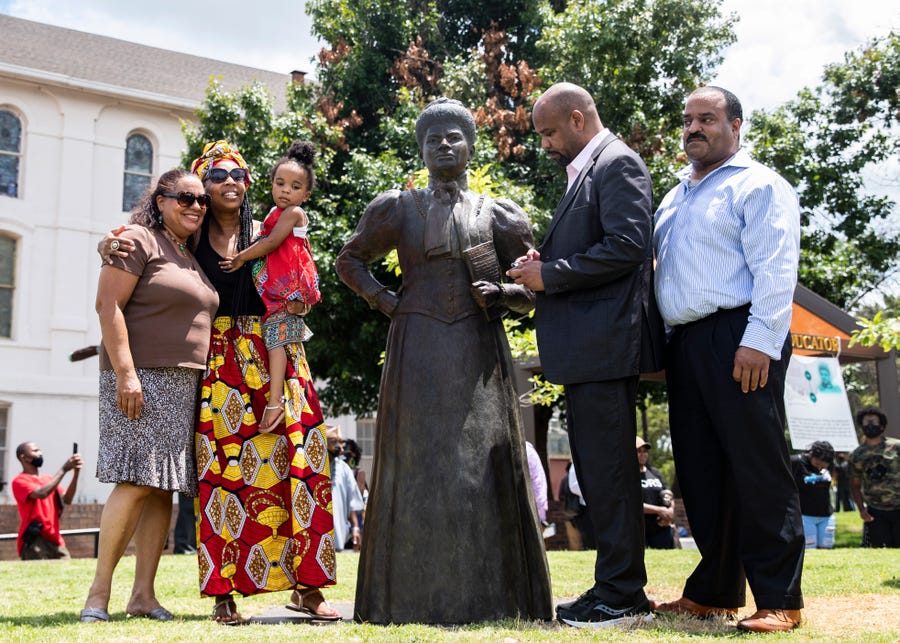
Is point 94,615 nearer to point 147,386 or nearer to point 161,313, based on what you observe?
point 147,386

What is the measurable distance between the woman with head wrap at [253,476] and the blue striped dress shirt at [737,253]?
1.94 meters

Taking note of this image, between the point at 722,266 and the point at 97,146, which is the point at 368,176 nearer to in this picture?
the point at 97,146

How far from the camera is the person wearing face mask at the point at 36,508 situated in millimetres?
11773

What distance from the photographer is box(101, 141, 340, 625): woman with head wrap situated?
16.1ft

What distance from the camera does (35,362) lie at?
24.5 metres

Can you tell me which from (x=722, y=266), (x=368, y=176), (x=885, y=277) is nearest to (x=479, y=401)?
(x=722, y=266)

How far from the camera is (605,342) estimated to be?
435cm

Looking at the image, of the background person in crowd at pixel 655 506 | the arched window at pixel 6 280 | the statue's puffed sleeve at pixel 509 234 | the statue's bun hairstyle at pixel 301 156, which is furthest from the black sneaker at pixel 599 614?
the arched window at pixel 6 280

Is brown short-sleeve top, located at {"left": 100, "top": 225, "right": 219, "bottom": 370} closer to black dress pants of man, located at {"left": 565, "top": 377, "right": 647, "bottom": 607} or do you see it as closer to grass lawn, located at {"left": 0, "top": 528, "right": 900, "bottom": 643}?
grass lawn, located at {"left": 0, "top": 528, "right": 900, "bottom": 643}

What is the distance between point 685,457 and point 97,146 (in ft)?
79.3

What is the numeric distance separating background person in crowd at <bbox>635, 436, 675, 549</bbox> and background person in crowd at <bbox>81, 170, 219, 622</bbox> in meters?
6.42

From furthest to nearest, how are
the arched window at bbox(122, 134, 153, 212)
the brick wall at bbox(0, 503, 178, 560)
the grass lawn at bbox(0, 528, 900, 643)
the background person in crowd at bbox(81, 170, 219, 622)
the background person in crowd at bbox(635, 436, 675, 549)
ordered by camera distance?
the arched window at bbox(122, 134, 153, 212) → the brick wall at bbox(0, 503, 178, 560) → the background person in crowd at bbox(635, 436, 675, 549) → the background person in crowd at bbox(81, 170, 219, 622) → the grass lawn at bbox(0, 528, 900, 643)

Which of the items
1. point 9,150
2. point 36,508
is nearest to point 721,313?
point 36,508

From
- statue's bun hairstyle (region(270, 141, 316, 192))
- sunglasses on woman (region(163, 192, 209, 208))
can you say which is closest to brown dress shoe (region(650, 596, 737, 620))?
statue's bun hairstyle (region(270, 141, 316, 192))
